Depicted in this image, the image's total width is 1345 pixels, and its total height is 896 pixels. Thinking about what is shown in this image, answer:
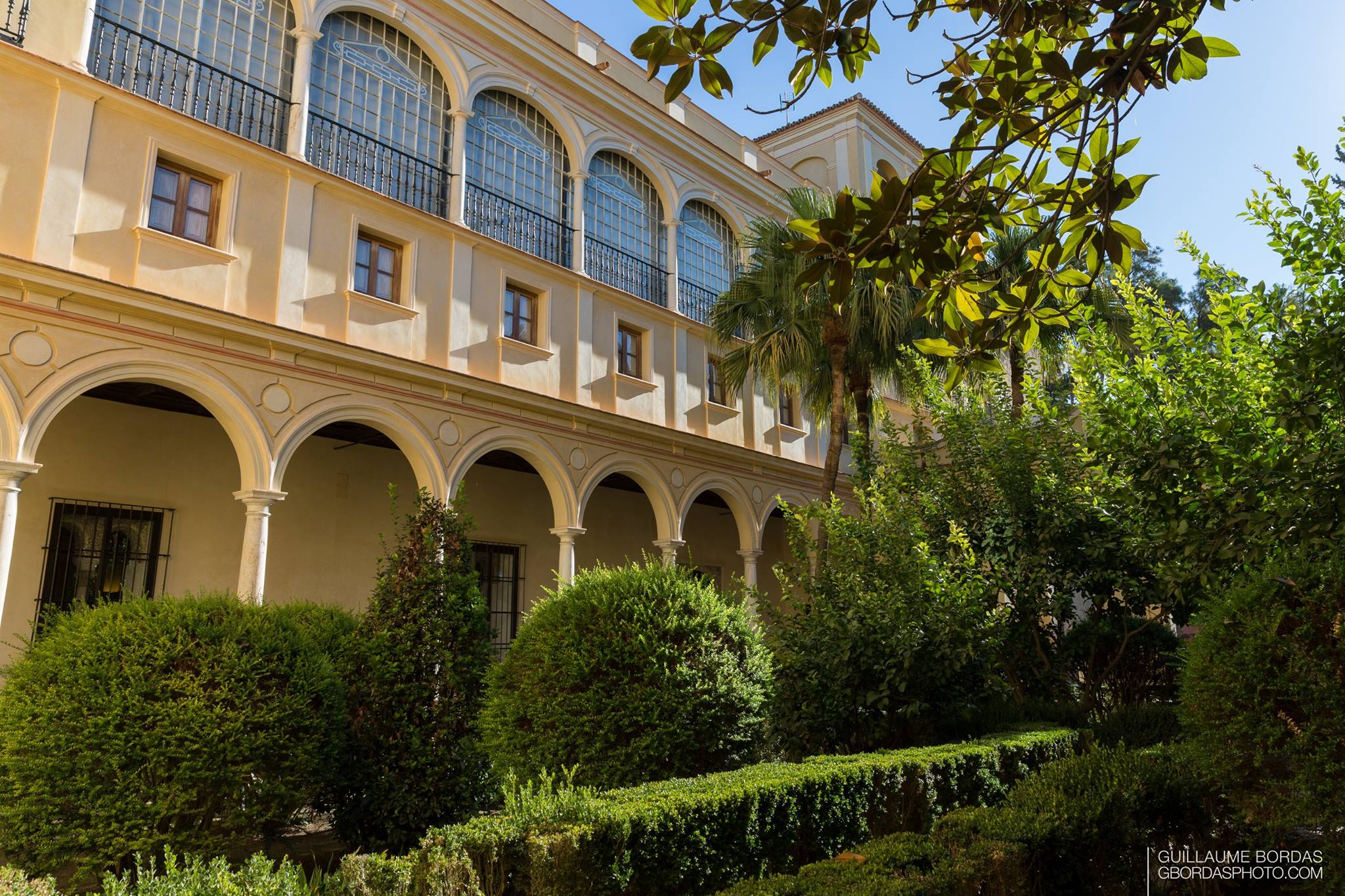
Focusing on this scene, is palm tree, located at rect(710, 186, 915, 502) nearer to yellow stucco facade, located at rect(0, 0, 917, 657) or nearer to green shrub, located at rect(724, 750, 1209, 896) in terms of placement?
yellow stucco facade, located at rect(0, 0, 917, 657)

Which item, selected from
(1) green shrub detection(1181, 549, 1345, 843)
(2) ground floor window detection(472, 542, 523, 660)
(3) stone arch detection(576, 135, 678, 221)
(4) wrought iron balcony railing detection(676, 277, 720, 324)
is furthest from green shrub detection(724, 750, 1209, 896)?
(3) stone arch detection(576, 135, 678, 221)

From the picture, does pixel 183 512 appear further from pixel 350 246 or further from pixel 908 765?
pixel 908 765

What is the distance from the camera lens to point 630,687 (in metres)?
6.06

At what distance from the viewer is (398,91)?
43.7 ft

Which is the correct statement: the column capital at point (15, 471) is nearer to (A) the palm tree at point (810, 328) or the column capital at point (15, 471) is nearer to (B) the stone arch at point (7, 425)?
(B) the stone arch at point (7, 425)

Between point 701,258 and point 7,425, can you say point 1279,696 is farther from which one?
point 701,258

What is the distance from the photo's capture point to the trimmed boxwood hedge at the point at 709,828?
3578 millimetres

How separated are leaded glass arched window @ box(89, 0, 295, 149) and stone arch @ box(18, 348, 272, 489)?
3.31 meters

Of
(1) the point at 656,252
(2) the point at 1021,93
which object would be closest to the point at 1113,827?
(2) the point at 1021,93

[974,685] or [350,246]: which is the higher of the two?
[350,246]

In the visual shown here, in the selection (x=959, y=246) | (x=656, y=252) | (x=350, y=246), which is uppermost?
(x=656, y=252)

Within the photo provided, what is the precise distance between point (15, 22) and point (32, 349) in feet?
12.2

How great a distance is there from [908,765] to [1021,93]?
13.4ft

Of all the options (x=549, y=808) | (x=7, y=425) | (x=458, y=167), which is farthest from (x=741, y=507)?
(x=549, y=808)
